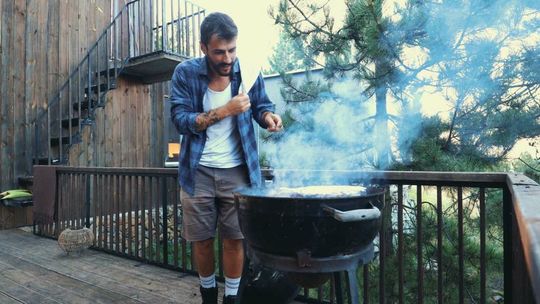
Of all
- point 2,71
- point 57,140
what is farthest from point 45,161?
point 2,71

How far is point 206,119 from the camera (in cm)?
173

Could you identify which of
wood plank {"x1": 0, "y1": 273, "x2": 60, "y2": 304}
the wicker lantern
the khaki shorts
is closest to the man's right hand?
the khaki shorts

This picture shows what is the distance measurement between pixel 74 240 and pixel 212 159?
2.32 m

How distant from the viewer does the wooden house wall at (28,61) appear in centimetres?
489

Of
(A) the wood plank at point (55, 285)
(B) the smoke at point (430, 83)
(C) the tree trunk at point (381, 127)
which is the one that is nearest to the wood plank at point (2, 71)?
(A) the wood plank at point (55, 285)

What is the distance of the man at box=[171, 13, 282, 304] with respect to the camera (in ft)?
6.14

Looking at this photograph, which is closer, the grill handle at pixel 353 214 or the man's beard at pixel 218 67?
→ the grill handle at pixel 353 214

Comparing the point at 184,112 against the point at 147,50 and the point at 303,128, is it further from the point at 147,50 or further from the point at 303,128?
the point at 147,50

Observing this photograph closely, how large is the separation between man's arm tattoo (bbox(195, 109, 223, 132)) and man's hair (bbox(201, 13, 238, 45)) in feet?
1.13

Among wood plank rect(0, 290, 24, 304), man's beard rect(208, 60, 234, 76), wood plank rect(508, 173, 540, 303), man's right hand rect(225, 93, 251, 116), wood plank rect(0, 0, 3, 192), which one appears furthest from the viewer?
wood plank rect(0, 0, 3, 192)

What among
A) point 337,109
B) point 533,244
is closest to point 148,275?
point 337,109

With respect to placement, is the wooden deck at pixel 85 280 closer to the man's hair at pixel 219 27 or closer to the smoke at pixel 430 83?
the smoke at pixel 430 83

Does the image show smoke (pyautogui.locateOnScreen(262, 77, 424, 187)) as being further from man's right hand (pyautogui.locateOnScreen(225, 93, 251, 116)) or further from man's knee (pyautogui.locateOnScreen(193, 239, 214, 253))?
man's right hand (pyautogui.locateOnScreen(225, 93, 251, 116))

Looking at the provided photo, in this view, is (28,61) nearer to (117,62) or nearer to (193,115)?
(117,62)
